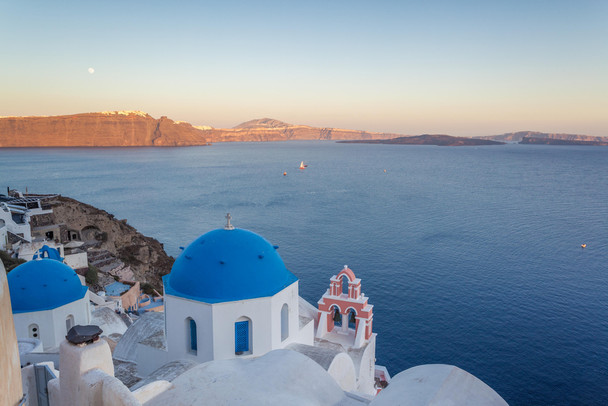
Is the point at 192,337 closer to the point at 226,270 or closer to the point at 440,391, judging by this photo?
the point at 226,270

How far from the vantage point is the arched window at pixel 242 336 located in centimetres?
1012

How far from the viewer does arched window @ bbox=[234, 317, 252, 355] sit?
1012 centimetres

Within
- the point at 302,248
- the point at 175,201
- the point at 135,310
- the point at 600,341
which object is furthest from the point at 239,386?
the point at 175,201

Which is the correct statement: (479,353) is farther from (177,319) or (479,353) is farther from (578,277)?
(177,319)

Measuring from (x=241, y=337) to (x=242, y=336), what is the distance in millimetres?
35

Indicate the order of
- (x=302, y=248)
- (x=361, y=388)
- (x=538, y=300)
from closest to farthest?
(x=361, y=388) < (x=538, y=300) < (x=302, y=248)

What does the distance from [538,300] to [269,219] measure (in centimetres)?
3106

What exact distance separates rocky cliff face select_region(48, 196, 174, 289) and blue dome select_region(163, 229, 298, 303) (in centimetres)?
2413

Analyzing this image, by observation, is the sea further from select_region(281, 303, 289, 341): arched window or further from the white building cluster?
select_region(281, 303, 289, 341): arched window

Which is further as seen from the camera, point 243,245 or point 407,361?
point 407,361

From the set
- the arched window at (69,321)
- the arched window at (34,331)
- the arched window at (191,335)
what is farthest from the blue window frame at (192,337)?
the arched window at (34,331)

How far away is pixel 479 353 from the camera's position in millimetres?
21875

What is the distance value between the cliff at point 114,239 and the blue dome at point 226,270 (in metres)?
23.7

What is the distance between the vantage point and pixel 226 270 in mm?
10086
